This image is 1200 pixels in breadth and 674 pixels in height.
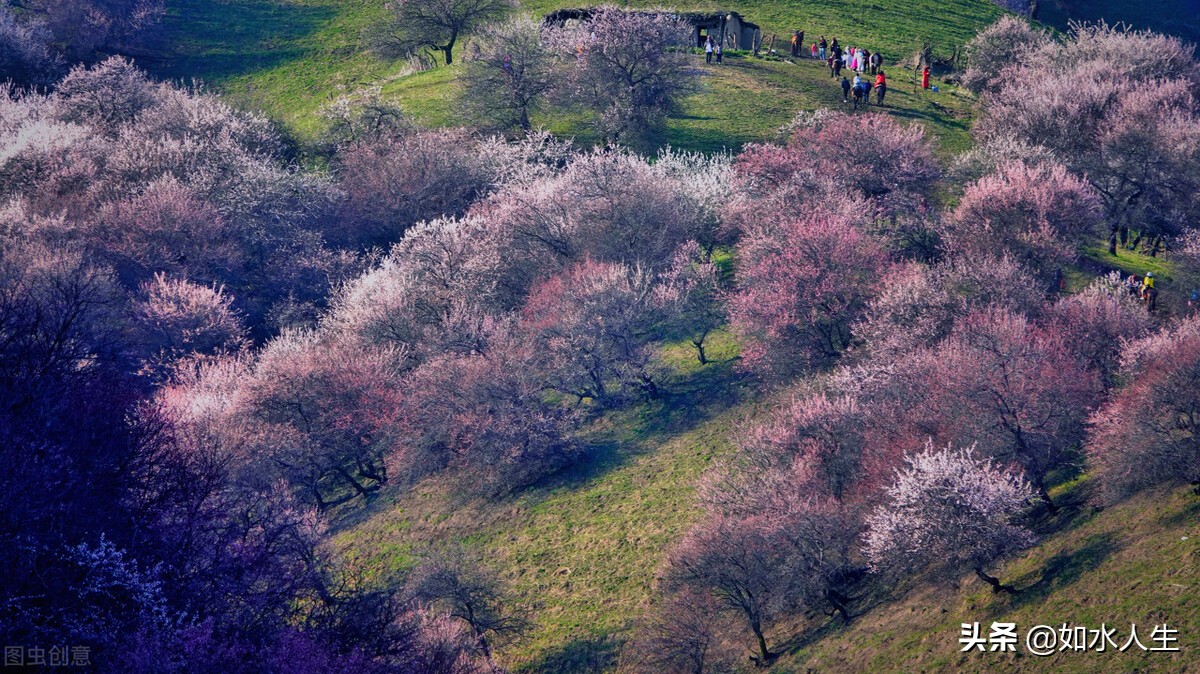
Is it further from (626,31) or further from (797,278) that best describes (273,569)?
(626,31)

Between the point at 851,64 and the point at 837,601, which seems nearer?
the point at 837,601

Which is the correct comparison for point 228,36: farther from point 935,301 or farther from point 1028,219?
point 935,301

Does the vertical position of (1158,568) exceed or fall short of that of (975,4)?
it falls short

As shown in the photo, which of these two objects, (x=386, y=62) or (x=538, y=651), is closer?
(x=538, y=651)

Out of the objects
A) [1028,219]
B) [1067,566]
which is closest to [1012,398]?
[1067,566]

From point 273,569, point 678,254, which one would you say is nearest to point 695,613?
point 273,569

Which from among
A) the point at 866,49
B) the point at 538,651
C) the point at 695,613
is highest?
the point at 866,49
